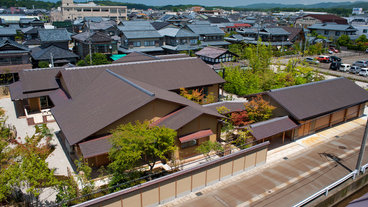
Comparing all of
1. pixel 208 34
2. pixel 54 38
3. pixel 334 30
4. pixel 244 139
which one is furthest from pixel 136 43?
pixel 334 30

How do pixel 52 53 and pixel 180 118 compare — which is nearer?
pixel 180 118

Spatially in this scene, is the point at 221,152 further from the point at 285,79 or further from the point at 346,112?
the point at 285,79

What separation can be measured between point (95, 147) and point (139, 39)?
1551 inches

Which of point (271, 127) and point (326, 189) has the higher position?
point (271, 127)

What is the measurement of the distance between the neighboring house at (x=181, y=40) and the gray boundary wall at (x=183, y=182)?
3939 centimetres

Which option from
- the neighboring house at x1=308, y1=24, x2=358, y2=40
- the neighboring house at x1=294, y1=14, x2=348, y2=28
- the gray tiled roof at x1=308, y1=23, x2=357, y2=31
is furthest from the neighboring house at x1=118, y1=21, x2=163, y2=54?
the neighboring house at x1=294, y1=14, x2=348, y2=28

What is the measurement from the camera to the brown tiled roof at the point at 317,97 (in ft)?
77.7

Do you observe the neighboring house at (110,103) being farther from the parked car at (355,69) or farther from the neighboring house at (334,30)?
the neighboring house at (334,30)

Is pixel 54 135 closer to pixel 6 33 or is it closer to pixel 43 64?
pixel 43 64

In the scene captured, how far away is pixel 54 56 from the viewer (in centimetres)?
4350

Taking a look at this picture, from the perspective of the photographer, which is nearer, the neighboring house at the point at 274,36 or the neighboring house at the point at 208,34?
the neighboring house at the point at 208,34

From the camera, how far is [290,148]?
2234cm

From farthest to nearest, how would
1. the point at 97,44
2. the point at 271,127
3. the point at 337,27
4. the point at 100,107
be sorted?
the point at 337,27, the point at 97,44, the point at 271,127, the point at 100,107

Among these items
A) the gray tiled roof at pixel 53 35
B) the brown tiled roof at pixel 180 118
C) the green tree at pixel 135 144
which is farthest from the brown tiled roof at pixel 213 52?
the green tree at pixel 135 144
